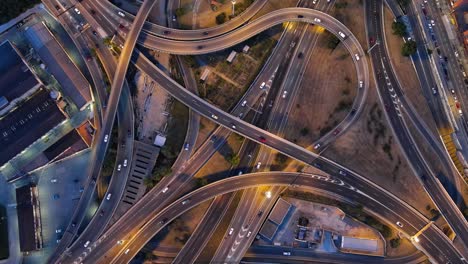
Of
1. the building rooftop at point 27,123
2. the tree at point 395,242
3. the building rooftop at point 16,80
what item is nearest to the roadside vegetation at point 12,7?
the building rooftop at point 16,80

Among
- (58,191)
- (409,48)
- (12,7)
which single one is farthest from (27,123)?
(409,48)

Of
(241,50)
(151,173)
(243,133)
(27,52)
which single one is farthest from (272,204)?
(27,52)

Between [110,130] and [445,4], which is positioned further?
[445,4]

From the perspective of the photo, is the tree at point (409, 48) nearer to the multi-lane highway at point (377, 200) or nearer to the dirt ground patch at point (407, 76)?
the dirt ground patch at point (407, 76)

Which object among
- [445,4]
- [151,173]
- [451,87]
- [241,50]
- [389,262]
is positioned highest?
[241,50]

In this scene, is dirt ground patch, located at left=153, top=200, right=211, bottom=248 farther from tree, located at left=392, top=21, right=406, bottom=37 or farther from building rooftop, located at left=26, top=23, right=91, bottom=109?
tree, located at left=392, top=21, right=406, bottom=37

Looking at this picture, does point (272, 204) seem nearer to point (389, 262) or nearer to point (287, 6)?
point (389, 262)

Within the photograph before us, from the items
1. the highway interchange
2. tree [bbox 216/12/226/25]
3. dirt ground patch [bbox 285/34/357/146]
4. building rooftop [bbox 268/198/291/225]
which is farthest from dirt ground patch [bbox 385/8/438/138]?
tree [bbox 216/12/226/25]
